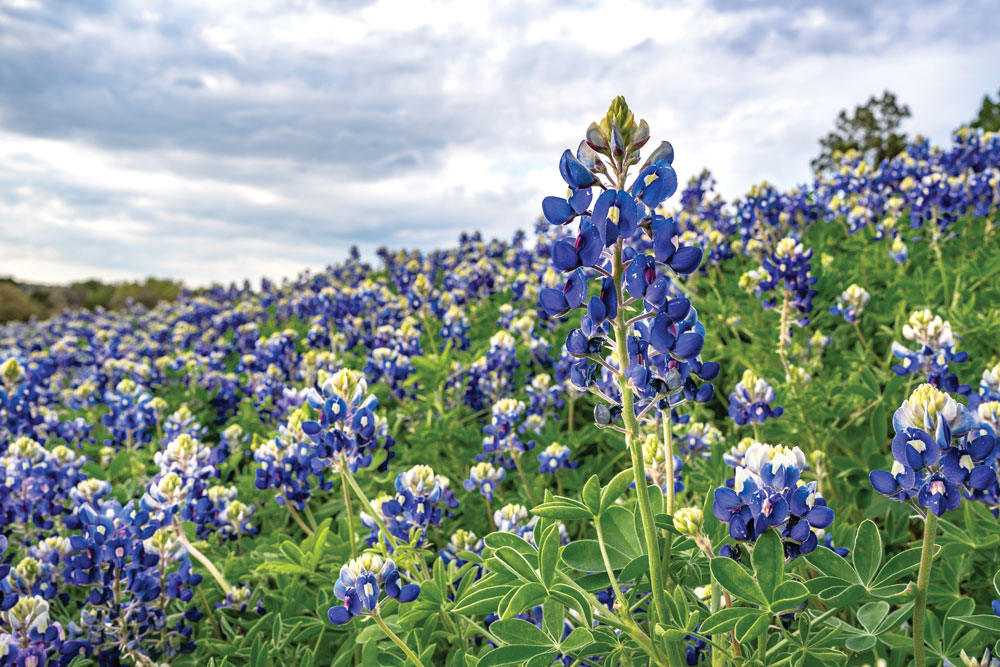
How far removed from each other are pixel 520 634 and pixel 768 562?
630 millimetres

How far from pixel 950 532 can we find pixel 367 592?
2.14 meters

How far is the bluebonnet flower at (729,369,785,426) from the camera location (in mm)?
2977

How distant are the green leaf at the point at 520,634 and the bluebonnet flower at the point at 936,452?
0.89 meters

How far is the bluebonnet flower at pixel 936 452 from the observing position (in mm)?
1515

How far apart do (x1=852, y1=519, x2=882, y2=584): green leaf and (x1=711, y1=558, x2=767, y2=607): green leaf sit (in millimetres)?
437

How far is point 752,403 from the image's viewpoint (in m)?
3.00

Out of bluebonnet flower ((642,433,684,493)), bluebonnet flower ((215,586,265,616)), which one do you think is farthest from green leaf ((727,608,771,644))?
bluebonnet flower ((215,586,265,616))

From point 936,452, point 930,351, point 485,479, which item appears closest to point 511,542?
point 936,452

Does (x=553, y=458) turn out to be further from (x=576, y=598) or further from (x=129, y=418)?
(x=129, y=418)

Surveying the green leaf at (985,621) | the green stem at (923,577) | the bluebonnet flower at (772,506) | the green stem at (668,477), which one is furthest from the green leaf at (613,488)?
the green leaf at (985,621)

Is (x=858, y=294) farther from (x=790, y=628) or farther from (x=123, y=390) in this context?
(x=123, y=390)

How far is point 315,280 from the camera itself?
12.6 metres

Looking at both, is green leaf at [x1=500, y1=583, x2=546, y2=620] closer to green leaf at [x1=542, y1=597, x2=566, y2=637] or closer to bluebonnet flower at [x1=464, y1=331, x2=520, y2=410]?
green leaf at [x1=542, y1=597, x2=566, y2=637]

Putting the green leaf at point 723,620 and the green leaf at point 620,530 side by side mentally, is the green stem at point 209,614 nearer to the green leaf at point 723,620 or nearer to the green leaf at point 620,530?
the green leaf at point 620,530
